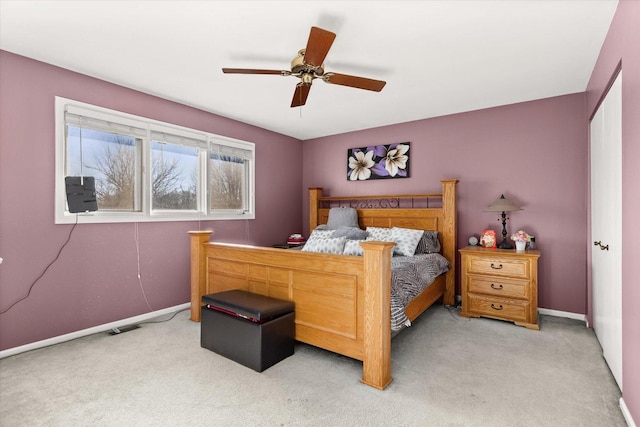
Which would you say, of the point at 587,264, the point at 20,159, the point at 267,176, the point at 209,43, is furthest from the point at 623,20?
the point at 20,159

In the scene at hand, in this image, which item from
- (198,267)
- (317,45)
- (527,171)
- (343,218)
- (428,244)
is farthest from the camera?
(343,218)

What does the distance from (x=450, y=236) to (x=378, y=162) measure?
1.45 metres

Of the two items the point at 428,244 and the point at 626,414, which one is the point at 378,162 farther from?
the point at 626,414

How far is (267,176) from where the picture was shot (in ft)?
15.7

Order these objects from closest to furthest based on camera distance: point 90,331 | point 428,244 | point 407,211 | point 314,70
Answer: point 314,70 → point 90,331 → point 428,244 → point 407,211

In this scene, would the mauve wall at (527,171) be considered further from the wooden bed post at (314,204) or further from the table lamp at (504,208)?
the wooden bed post at (314,204)

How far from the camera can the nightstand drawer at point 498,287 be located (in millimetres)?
3154

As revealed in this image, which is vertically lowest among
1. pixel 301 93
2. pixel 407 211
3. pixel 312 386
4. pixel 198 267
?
pixel 312 386

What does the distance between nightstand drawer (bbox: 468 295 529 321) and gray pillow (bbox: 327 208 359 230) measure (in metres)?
1.73

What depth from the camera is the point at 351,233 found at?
4.01 m

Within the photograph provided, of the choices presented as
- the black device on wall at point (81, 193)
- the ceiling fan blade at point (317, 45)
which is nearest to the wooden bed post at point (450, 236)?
the ceiling fan blade at point (317, 45)

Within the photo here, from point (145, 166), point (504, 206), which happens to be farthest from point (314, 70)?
point (504, 206)

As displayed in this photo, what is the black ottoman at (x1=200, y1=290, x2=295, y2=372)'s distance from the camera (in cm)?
225

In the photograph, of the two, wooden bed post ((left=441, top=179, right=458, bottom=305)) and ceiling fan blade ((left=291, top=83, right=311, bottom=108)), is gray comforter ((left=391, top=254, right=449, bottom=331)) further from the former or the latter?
ceiling fan blade ((left=291, top=83, right=311, bottom=108))
